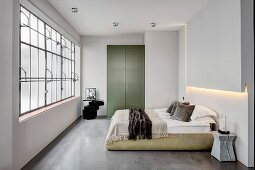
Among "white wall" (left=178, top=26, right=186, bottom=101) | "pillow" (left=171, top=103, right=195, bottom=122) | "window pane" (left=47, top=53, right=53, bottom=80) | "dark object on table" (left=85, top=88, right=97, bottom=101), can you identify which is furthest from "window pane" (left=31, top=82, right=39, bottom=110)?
"white wall" (left=178, top=26, right=186, bottom=101)

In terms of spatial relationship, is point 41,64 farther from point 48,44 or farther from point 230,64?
point 230,64

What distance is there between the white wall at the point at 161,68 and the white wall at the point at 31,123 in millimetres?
2636

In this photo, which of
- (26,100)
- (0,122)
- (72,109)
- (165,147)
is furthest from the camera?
(72,109)

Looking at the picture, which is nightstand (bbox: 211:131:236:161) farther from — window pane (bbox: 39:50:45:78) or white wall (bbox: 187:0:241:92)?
window pane (bbox: 39:50:45:78)

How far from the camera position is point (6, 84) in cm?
275

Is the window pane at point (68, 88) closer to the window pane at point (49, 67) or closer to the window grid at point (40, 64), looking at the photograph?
the window grid at point (40, 64)

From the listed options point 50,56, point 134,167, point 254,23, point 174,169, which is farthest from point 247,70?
point 50,56

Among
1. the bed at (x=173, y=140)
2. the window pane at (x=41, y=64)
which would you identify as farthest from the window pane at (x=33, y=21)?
the bed at (x=173, y=140)

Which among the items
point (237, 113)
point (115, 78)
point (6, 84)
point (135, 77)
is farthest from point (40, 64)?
point (237, 113)

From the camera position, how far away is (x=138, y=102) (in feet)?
24.1

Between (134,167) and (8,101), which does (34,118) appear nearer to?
(8,101)

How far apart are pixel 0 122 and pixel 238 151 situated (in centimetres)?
346

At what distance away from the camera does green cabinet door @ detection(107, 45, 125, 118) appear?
7352 millimetres

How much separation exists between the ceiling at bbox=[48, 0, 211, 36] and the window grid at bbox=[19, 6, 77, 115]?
66 centimetres
